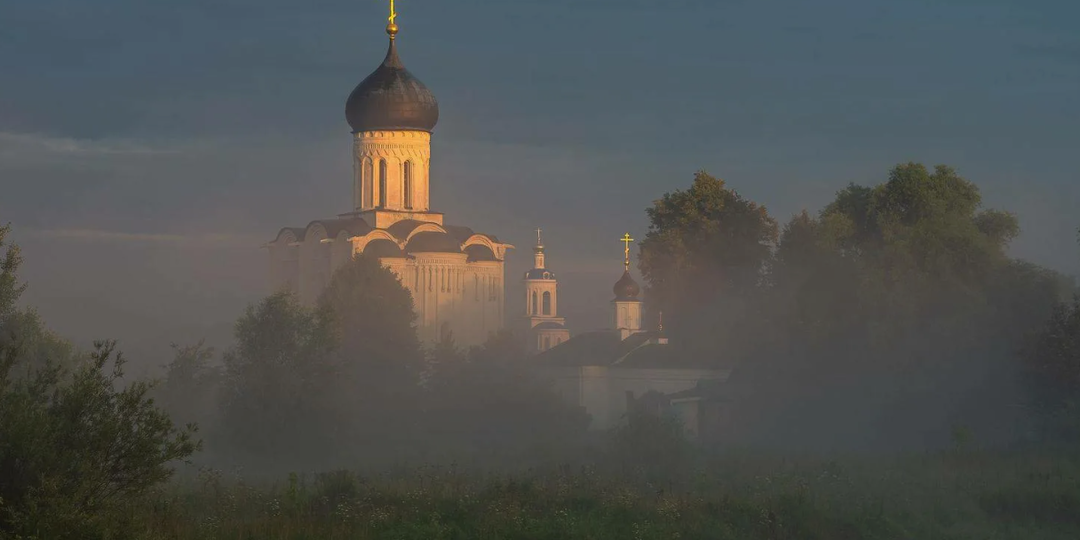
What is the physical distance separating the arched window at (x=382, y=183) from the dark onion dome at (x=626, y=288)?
10.1m

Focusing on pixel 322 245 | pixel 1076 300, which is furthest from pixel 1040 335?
pixel 322 245

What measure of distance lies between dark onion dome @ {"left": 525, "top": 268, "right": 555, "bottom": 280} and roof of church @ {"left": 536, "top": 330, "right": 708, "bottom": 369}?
32.9 meters

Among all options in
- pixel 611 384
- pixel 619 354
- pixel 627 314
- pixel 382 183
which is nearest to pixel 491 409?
pixel 611 384

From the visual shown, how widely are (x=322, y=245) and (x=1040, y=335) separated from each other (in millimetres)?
31508

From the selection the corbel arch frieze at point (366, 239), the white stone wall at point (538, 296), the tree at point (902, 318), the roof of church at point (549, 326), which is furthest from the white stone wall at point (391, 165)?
the white stone wall at point (538, 296)

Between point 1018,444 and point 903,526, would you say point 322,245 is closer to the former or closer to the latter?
point 1018,444

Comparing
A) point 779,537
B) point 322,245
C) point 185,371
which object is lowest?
point 779,537

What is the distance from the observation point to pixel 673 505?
19.8m

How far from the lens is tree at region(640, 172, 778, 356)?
1822 inches

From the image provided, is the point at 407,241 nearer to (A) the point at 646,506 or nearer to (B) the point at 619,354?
(B) the point at 619,354

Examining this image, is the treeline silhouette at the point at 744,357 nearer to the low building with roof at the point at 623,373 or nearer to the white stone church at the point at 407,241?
the low building with roof at the point at 623,373

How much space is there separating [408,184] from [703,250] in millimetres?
14483

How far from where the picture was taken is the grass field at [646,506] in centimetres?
1744

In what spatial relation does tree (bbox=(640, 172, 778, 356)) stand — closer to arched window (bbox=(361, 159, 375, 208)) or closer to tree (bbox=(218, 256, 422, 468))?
tree (bbox=(218, 256, 422, 468))
